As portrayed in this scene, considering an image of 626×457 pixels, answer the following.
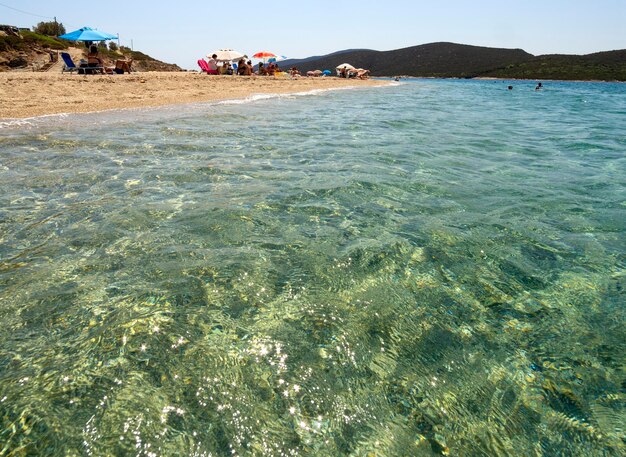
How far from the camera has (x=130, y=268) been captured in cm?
321

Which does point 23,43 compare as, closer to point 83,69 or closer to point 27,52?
point 27,52

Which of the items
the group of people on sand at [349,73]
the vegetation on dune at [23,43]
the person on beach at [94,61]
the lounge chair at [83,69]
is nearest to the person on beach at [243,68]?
the person on beach at [94,61]

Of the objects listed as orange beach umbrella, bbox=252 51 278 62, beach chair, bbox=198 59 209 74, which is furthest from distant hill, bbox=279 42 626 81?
beach chair, bbox=198 59 209 74

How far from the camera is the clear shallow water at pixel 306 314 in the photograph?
1868mm

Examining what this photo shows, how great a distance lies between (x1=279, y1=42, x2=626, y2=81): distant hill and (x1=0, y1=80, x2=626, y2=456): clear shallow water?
414 ft

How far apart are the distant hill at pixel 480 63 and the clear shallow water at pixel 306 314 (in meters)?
126

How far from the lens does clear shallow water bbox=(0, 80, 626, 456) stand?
6.13 ft

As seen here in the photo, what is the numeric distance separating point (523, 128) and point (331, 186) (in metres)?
11.4

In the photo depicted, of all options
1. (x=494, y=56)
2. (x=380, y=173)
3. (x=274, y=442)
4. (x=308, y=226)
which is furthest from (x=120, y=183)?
(x=494, y=56)

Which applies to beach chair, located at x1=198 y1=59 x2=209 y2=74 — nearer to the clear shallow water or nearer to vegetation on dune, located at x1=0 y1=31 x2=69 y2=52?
vegetation on dune, located at x1=0 y1=31 x2=69 y2=52

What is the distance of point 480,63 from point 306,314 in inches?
6543

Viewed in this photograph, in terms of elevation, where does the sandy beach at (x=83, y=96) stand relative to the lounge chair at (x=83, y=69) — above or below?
below

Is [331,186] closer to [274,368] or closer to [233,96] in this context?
[274,368]

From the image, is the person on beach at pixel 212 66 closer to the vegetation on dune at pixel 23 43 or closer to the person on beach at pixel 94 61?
the person on beach at pixel 94 61
